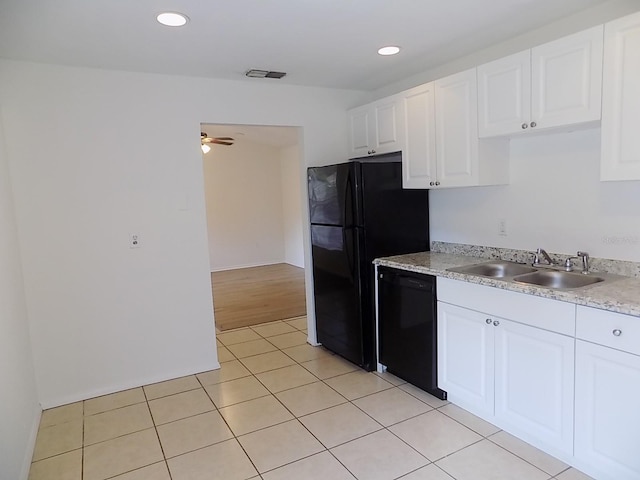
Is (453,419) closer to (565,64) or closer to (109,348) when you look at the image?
(565,64)

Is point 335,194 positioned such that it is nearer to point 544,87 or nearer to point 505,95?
point 505,95

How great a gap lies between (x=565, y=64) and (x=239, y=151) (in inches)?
268

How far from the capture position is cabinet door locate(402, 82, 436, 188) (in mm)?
3002

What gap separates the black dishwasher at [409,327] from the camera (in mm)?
2795

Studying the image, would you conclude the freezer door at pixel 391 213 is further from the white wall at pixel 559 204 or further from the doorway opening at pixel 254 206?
the doorway opening at pixel 254 206

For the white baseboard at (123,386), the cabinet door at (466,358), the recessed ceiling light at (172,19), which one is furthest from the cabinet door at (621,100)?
the white baseboard at (123,386)

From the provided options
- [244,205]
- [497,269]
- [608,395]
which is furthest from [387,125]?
[244,205]

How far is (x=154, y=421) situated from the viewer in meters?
2.75

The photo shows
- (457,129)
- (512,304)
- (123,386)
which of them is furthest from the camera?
(123,386)

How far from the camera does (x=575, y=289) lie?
205 cm

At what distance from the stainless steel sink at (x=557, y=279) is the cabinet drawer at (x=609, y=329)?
A: 0.48m

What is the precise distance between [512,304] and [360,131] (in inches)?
82.0

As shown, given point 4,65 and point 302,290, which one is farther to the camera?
point 302,290

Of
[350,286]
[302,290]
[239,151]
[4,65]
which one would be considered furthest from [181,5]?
[239,151]
